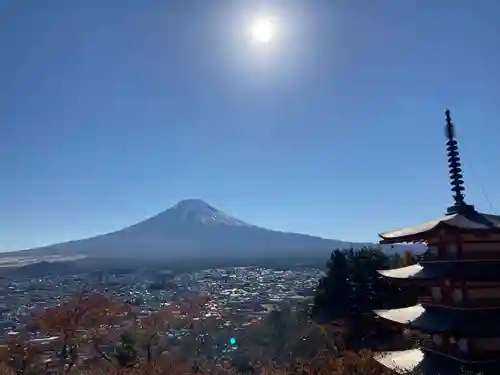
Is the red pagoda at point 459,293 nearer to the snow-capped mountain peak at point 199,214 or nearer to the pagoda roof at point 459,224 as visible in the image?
the pagoda roof at point 459,224

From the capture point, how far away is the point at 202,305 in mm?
21891

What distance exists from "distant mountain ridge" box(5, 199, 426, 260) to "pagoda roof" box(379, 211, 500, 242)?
62669mm

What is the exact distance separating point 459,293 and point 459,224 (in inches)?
45.4

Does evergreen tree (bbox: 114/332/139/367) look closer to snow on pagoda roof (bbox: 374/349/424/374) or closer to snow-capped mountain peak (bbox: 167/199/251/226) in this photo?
snow on pagoda roof (bbox: 374/349/424/374)

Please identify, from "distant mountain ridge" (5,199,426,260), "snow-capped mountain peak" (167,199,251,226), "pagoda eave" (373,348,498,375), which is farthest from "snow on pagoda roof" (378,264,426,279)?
"snow-capped mountain peak" (167,199,251,226)

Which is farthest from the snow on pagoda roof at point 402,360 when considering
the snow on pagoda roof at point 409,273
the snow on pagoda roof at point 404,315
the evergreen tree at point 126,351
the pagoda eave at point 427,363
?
the evergreen tree at point 126,351

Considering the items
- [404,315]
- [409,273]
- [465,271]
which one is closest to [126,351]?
[404,315]

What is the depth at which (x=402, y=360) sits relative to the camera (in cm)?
922

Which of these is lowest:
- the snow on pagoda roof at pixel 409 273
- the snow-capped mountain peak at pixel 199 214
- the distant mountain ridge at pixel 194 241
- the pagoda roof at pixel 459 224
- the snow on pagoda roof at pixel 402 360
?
the snow on pagoda roof at pixel 402 360

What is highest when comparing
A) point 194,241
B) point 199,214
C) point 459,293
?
point 199,214

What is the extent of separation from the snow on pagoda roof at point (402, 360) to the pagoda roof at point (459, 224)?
7.59ft

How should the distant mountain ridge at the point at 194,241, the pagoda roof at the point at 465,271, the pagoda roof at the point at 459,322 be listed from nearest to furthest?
the pagoda roof at the point at 459,322
the pagoda roof at the point at 465,271
the distant mountain ridge at the point at 194,241

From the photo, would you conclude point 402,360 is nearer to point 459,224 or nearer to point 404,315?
point 404,315

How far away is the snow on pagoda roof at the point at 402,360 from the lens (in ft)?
28.5
